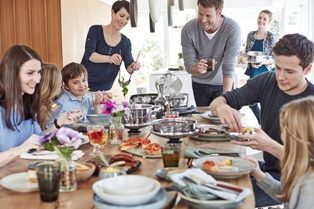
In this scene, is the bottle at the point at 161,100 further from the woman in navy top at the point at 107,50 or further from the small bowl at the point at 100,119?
the woman in navy top at the point at 107,50

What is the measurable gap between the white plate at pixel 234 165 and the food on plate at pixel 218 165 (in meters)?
0.02

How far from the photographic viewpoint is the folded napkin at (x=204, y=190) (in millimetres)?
1292

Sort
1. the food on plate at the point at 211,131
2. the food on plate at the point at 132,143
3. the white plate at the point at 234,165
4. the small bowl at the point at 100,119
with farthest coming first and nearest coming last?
the small bowl at the point at 100,119 → the food on plate at the point at 211,131 → the food on plate at the point at 132,143 → the white plate at the point at 234,165

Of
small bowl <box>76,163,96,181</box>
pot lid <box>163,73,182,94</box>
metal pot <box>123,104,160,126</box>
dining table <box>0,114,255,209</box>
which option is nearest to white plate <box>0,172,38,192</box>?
dining table <box>0,114,255,209</box>

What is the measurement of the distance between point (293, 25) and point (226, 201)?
6553mm

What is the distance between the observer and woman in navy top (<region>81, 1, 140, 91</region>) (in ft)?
12.0

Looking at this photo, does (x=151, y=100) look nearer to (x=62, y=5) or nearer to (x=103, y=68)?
(x=103, y=68)

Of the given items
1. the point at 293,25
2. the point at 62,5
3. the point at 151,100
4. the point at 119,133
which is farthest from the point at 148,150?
the point at 293,25

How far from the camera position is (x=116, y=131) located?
2.23m

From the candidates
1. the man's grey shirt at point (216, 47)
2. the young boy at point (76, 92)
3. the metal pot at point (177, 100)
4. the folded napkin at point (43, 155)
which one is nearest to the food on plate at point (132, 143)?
the folded napkin at point (43, 155)

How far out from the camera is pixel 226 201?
126 centimetres

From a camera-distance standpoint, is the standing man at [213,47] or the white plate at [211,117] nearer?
the white plate at [211,117]

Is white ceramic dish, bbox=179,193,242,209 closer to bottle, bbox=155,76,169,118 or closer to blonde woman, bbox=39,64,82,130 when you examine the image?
bottle, bbox=155,76,169,118

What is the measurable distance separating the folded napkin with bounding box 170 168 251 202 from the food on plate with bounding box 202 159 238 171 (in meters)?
0.20
